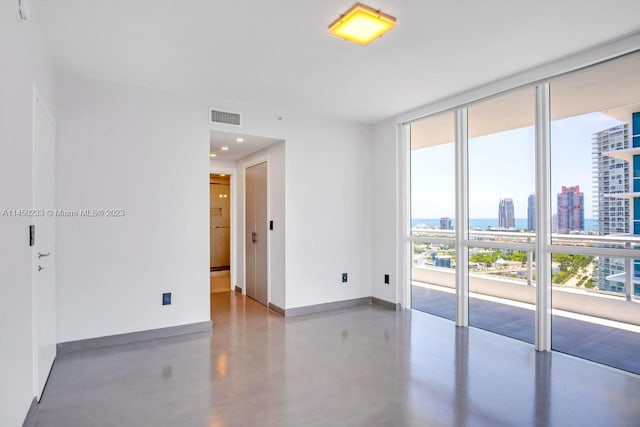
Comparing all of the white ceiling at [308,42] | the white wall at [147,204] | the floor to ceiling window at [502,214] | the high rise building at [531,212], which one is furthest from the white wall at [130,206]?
the high rise building at [531,212]

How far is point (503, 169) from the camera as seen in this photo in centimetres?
401

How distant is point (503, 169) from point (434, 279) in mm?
1666

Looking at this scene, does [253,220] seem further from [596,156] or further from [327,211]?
[596,156]

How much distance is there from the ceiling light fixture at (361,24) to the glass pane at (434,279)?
278cm

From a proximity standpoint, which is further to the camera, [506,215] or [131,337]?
[506,215]

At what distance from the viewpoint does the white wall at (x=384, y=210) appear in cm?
518

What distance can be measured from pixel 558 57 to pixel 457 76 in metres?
0.85

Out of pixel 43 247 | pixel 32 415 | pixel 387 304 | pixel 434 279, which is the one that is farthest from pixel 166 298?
pixel 434 279

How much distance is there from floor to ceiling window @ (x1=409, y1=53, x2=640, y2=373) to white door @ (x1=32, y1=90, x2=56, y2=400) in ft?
13.3

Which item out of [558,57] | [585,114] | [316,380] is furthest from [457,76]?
[316,380]

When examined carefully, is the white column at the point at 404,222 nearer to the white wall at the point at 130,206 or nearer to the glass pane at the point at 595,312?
the glass pane at the point at 595,312

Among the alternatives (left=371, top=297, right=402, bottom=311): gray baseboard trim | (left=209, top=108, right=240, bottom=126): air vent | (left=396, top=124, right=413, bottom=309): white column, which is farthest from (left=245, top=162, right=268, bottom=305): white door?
(left=396, top=124, right=413, bottom=309): white column

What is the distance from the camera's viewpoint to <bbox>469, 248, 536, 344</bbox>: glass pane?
3.78 meters

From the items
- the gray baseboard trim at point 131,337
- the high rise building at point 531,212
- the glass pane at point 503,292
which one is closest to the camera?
the gray baseboard trim at point 131,337
